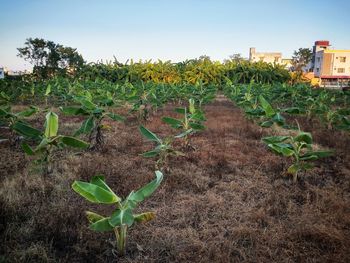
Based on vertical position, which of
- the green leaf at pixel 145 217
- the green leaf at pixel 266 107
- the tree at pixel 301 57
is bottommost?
the green leaf at pixel 145 217

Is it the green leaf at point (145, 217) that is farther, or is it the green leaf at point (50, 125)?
the green leaf at point (50, 125)

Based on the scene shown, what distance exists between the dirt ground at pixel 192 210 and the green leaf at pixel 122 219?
0.47 metres

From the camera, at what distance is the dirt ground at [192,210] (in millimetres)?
2232

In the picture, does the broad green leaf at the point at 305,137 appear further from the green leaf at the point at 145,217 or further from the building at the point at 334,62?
the building at the point at 334,62

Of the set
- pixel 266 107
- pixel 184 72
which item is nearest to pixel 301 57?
pixel 184 72

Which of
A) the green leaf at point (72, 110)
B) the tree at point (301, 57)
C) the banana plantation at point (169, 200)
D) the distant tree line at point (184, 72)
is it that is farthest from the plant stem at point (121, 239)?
the tree at point (301, 57)

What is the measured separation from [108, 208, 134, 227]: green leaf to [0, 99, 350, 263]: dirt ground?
0.47 meters

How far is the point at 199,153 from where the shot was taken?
15.7 ft

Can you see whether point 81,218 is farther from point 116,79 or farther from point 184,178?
point 116,79

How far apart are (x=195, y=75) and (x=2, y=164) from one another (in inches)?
735

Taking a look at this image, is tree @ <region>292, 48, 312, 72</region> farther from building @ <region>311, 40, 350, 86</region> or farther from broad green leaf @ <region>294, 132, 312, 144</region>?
broad green leaf @ <region>294, 132, 312, 144</region>

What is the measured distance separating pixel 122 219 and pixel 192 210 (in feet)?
3.86

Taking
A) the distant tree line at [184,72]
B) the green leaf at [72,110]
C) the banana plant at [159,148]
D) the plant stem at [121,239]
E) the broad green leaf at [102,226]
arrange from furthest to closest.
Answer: the distant tree line at [184,72] < the green leaf at [72,110] < the banana plant at [159,148] < the plant stem at [121,239] < the broad green leaf at [102,226]

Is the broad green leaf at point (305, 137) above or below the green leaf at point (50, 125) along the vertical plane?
below
